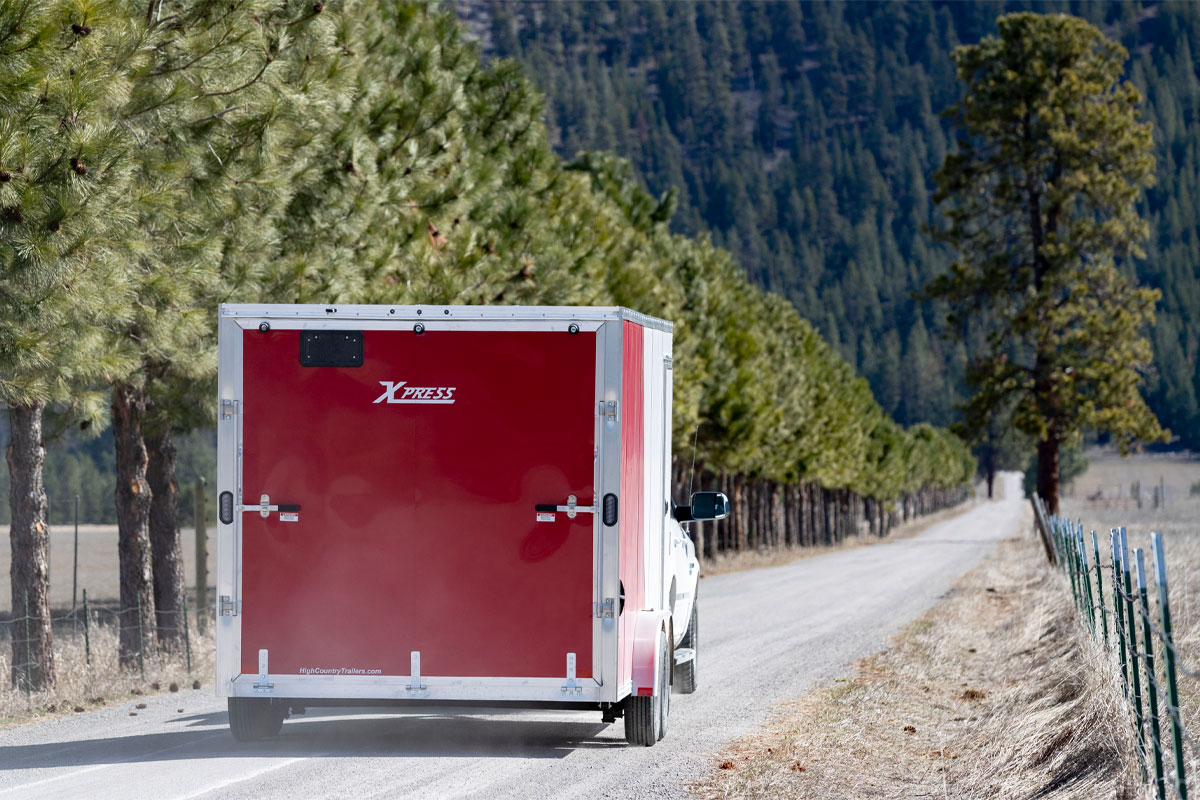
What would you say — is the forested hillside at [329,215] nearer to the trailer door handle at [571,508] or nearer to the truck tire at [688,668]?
the trailer door handle at [571,508]

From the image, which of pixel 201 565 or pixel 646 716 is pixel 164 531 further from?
pixel 646 716

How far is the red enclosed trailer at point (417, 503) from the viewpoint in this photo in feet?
33.6

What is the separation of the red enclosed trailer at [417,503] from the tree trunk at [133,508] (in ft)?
25.3

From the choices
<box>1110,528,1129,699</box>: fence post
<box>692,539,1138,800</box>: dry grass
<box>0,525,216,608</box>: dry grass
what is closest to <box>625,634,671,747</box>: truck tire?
<box>692,539,1138,800</box>: dry grass

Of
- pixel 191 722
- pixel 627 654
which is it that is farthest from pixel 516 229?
pixel 627 654

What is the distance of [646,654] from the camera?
10.7 metres

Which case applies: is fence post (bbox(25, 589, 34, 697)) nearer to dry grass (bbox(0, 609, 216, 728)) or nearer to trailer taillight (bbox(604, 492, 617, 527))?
dry grass (bbox(0, 609, 216, 728))

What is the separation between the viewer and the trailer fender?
418 inches

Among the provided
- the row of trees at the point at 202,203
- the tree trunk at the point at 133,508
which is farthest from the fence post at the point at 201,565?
the tree trunk at the point at 133,508

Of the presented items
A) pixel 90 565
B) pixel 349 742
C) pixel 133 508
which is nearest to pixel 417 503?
pixel 349 742

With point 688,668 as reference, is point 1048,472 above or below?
above

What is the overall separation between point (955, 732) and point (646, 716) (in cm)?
277

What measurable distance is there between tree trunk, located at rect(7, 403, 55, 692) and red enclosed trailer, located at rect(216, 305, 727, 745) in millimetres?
5239

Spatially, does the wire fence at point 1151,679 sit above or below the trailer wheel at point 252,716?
above
